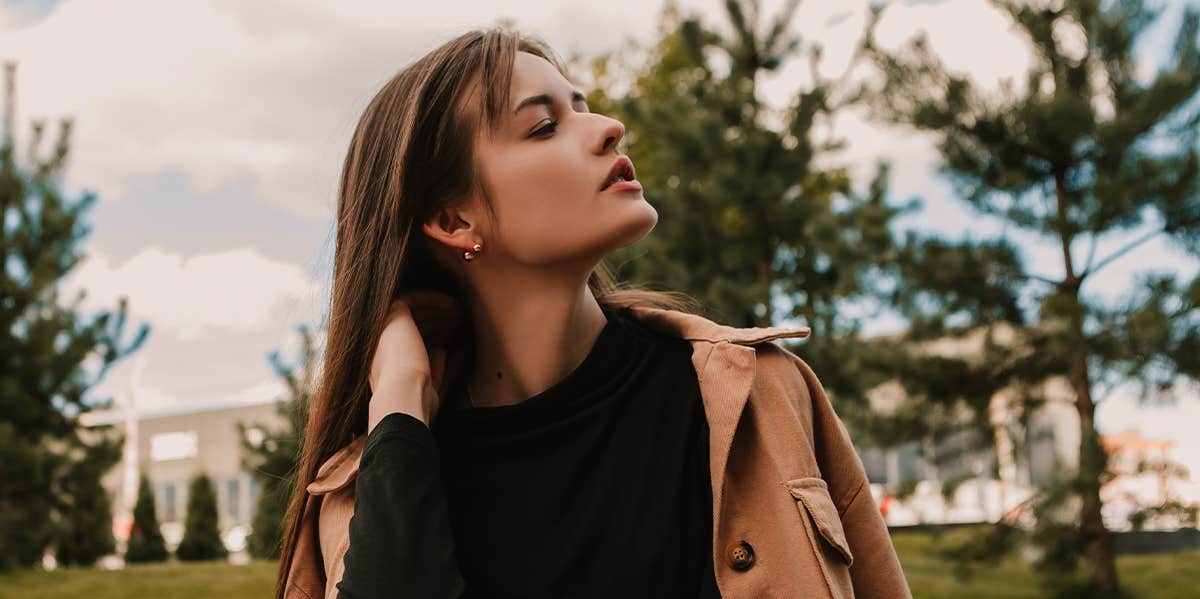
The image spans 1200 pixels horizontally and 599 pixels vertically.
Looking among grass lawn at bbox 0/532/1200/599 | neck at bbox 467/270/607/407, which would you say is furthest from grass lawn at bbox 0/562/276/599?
neck at bbox 467/270/607/407

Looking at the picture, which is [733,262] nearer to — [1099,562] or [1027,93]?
[1027,93]

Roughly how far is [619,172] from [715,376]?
355 mm

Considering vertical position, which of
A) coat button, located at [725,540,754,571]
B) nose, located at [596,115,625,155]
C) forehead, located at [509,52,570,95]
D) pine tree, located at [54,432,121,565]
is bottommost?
pine tree, located at [54,432,121,565]

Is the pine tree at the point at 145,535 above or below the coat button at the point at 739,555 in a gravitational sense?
below

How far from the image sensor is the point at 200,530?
1655 cm

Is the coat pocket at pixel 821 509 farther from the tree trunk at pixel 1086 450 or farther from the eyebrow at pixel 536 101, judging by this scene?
the tree trunk at pixel 1086 450

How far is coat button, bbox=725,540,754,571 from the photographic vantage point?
1600mm

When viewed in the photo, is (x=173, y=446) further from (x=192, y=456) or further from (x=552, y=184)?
(x=552, y=184)

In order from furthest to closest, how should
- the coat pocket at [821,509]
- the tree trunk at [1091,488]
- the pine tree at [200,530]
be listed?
the pine tree at [200,530] < the tree trunk at [1091,488] < the coat pocket at [821,509]

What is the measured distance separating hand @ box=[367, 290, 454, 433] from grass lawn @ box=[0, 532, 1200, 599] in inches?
282

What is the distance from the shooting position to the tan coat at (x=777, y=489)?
158cm

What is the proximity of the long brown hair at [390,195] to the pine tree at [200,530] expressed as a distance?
1563 cm

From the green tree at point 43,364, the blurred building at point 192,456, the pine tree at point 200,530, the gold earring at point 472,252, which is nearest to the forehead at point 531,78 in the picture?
the gold earring at point 472,252

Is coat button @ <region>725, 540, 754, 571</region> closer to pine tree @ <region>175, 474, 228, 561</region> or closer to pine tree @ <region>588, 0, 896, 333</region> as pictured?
pine tree @ <region>588, 0, 896, 333</region>
